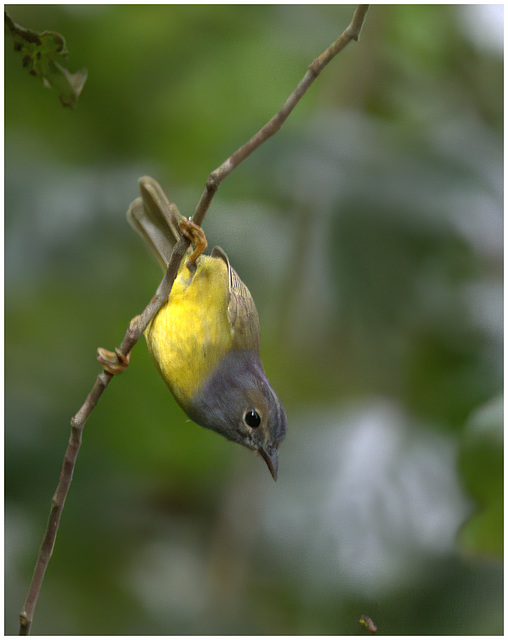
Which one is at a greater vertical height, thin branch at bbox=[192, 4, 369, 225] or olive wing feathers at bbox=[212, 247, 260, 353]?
olive wing feathers at bbox=[212, 247, 260, 353]

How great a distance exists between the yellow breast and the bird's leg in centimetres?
2

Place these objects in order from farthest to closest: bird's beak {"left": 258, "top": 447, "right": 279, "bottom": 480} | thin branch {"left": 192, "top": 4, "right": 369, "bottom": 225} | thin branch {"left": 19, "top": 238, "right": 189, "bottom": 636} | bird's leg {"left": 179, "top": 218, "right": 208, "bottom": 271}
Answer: bird's beak {"left": 258, "top": 447, "right": 279, "bottom": 480} → bird's leg {"left": 179, "top": 218, "right": 208, "bottom": 271} → thin branch {"left": 19, "top": 238, "right": 189, "bottom": 636} → thin branch {"left": 192, "top": 4, "right": 369, "bottom": 225}

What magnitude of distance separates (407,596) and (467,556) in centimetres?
17

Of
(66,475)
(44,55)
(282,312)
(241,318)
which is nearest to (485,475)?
(282,312)

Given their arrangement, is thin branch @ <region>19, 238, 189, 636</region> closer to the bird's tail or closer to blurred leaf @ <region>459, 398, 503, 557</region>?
the bird's tail

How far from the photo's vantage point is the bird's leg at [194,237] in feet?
3.51

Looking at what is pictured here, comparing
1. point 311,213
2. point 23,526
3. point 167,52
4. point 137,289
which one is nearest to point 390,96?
point 311,213

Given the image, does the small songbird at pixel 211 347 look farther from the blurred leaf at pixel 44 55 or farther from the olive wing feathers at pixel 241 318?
the blurred leaf at pixel 44 55

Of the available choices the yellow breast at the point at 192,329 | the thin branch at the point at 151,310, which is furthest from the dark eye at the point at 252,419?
the thin branch at the point at 151,310

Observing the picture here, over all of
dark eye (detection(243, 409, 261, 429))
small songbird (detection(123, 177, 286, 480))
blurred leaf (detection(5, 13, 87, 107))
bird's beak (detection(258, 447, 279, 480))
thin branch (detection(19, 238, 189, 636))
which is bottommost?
thin branch (detection(19, 238, 189, 636))

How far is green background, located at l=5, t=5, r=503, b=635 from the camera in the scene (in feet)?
5.71

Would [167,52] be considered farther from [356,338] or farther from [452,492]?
[452,492]

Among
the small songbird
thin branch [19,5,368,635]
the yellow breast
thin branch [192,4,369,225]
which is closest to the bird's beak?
the small songbird

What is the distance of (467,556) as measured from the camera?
172 cm
